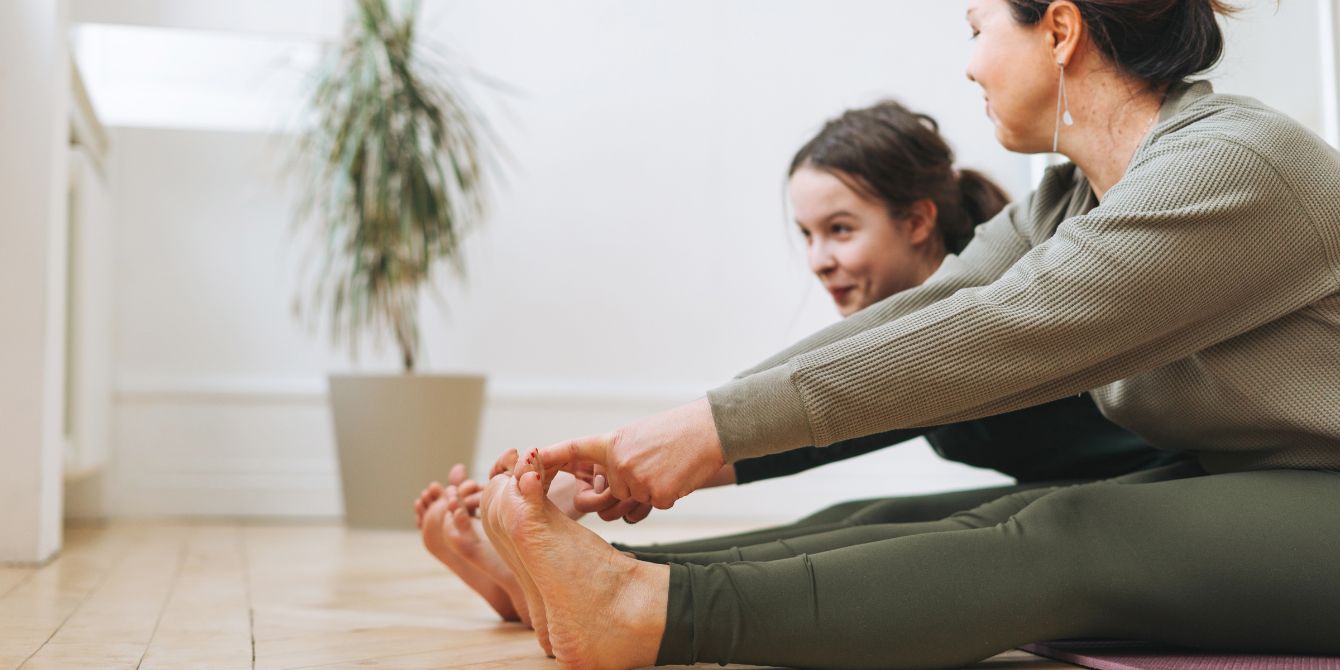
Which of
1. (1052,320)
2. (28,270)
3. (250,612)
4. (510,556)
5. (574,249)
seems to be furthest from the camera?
(574,249)

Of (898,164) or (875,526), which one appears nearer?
(875,526)

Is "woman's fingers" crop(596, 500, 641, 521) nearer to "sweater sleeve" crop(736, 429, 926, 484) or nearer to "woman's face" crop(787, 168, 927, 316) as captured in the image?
"sweater sleeve" crop(736, 429, 926, 484)

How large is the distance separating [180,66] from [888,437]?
8.82ft

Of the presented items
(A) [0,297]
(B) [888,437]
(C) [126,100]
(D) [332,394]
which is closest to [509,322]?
(D) [332,394]

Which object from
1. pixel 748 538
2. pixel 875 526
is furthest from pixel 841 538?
pixel 748 538

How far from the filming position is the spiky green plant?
3.05 metres

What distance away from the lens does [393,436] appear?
119 inches

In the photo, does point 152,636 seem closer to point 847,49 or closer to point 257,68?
point 257,68

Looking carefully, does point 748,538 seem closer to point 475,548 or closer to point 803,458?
point 803,458

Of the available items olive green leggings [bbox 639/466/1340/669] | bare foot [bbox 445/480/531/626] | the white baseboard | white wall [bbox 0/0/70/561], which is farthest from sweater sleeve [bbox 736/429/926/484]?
the white baseboard

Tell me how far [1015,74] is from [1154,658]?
1.79 ft

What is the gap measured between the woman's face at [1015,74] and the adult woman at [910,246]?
0.41 m

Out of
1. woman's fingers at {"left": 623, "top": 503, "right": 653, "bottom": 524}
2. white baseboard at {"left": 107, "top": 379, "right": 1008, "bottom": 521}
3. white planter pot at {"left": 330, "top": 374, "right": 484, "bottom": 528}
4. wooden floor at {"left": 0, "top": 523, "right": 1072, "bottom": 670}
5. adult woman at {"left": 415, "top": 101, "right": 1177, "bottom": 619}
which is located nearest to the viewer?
woman's fingers at {"left": 623, "top": 503, "right": 653, "bottom": 524}

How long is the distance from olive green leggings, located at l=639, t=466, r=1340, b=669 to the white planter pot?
7.02ft
